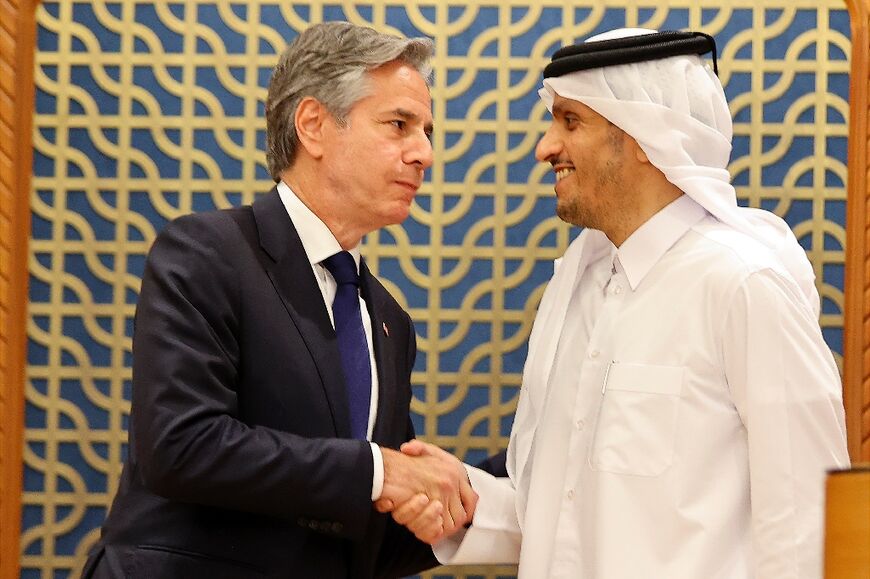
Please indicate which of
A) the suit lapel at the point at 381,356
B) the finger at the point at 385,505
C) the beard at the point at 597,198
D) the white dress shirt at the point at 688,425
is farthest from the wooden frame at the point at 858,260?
Result: the finger at the point at 385,505

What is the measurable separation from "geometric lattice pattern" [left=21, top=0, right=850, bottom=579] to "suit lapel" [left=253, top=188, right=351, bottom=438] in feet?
2.39

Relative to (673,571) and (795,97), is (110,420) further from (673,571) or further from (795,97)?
(795,97)

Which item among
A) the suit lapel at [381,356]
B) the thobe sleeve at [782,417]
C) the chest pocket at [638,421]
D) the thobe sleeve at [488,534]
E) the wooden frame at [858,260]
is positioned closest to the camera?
the thobe sleeve at [782,417]

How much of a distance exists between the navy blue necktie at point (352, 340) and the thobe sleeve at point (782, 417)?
736mm

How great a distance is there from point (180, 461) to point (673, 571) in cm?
93

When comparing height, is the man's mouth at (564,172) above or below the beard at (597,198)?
above

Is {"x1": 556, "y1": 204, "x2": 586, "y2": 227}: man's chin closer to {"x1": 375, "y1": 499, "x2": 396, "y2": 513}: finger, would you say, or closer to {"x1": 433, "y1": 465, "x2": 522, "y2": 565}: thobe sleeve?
{"x1": 433, "y1": 465, "x2": 522, "y2": 565}: thobe sleeve

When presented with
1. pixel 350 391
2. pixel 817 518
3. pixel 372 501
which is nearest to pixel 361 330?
pixel 350 391

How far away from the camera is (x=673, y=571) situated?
7.76ft

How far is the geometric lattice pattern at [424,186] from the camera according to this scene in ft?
11.0

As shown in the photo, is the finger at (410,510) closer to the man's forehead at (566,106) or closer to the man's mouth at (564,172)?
the man's mouth at (564,172)

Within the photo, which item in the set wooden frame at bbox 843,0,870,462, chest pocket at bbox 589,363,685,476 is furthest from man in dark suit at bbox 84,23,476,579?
wooden frame at bbox 843,0,870,462

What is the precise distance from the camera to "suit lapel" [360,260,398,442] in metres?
2.65

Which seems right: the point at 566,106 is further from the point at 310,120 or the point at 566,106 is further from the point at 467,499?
the point at 467,499
